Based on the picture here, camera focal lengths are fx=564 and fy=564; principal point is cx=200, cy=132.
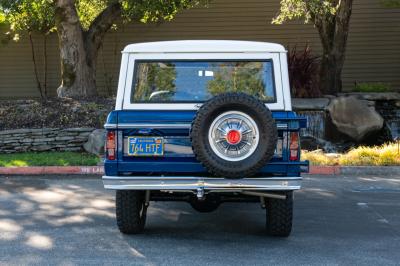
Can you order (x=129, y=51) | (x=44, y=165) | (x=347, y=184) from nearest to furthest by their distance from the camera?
(x=129, y=51)
(x=347, y=184)
(x=44, y=165)

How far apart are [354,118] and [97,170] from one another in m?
6.69

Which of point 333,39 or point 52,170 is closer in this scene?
point 52,170

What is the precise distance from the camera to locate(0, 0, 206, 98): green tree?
1388 centimetres

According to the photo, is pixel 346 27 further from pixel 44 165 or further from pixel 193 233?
pixel 193 233

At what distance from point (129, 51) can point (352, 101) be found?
9.19m

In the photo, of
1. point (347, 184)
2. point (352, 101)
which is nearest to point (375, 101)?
point (352, 101)

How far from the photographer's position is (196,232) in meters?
6.32

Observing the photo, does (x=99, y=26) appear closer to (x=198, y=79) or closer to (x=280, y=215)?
(x=198, y=79)

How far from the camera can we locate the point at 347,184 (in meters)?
9.56

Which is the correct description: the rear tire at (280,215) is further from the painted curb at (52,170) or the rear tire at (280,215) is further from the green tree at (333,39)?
the green tree at (333,39)

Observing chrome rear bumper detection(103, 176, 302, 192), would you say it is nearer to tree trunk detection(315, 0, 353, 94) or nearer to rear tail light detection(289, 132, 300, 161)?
rear tail light detection(289, 132, 300, 161)

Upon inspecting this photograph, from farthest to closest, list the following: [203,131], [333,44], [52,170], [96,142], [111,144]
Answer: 1. [333,44]
2. [96,142]
3. [52,170]
4. [111,144]
5. [203,131]

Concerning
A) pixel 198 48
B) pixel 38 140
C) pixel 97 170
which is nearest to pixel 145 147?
pixel 198 48

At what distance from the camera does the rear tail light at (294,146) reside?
547cm
